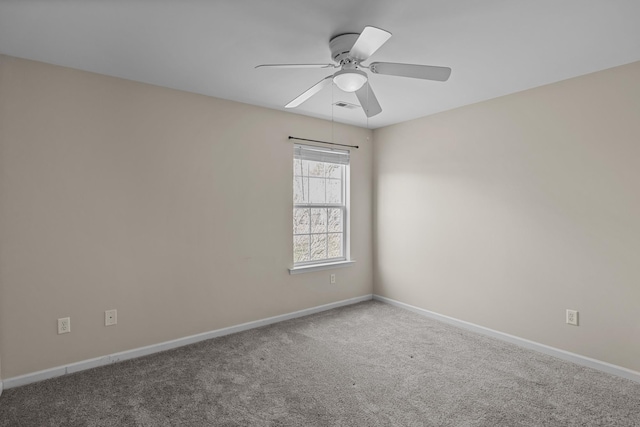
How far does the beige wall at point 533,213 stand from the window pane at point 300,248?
1.20 meters

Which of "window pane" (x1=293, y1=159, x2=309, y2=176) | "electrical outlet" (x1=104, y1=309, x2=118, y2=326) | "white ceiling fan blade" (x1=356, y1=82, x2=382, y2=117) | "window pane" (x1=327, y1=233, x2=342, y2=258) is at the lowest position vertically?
"electrical outlet" (x1=104, y1=309, x2=118, y2=326)

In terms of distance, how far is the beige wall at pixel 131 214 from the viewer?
2.50 meters

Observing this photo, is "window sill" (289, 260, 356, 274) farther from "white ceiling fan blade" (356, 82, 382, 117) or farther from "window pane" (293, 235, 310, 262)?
"white ceiling fan blade" (356, 82, 382, 117)

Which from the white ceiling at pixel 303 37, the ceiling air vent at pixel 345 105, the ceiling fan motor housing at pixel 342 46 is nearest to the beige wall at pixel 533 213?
the white ceiling at pixel 303 37

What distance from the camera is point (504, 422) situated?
6.84ft

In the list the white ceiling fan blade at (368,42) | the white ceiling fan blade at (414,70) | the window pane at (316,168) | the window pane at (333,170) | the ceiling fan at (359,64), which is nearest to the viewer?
the white ceiling fan blade at (368,42)

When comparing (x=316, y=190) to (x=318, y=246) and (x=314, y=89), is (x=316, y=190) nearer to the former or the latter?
(x=318, y=246)

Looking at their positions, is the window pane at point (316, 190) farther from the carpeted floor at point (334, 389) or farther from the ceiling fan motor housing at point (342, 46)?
the ceiling fan motor housing at point (342, 46)

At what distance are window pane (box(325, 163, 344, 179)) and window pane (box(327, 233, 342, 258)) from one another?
0.77 m

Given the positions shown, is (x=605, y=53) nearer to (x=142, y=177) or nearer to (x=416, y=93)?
(x=416, y=93)

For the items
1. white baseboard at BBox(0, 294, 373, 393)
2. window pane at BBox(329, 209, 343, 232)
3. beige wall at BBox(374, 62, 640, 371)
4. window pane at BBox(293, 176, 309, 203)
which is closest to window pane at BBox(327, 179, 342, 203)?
window pane at BBox(329, 209, 343, 232)

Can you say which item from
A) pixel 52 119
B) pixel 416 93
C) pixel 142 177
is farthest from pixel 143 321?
pixel 416 93

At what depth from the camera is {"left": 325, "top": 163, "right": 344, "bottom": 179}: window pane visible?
4.42 metres

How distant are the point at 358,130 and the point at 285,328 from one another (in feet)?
8.81
